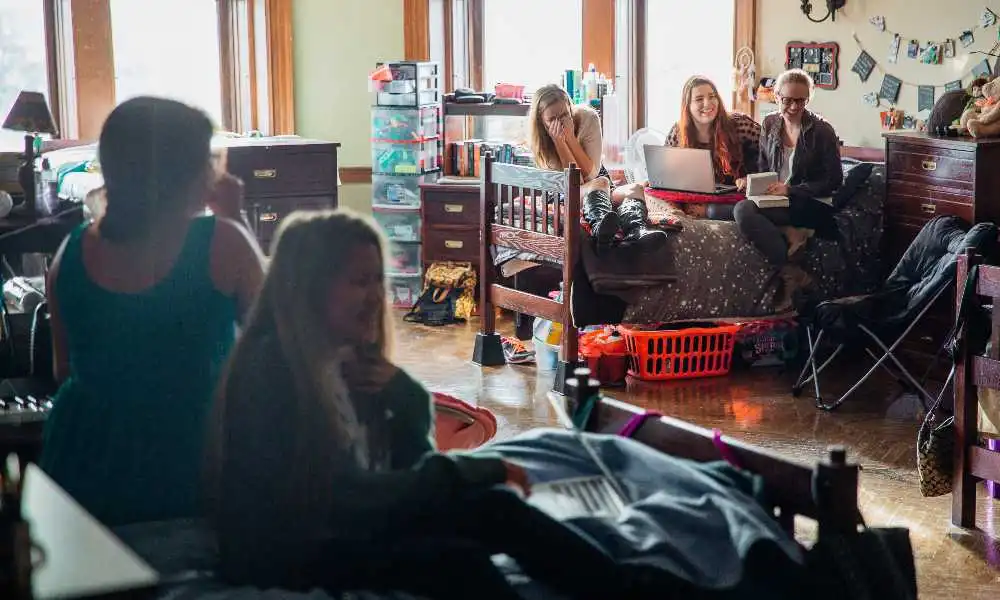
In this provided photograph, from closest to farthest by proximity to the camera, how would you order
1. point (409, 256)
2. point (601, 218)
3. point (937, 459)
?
1. point (937, 459)
2. point (601, 218)
3. point (409, 256)

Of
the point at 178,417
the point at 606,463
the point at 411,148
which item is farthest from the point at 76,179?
the point at 411,148

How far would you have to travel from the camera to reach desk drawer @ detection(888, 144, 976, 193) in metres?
5.93

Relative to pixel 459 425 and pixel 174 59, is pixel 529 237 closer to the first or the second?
pixel 459 425

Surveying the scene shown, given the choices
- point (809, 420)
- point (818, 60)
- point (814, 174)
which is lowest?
point (809, 420)

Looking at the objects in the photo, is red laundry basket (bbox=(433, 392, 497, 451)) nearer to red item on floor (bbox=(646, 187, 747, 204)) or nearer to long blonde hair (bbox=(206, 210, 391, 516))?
long blonde hair (bbox=(206, 210, 391, 516))

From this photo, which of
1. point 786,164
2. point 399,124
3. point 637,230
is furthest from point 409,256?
point 786,164

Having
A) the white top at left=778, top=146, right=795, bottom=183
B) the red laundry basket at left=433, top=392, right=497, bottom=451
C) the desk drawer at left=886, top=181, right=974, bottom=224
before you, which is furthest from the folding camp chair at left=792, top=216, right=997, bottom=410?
the red laundry basket at left=433, top=392, right=497, bottom=451

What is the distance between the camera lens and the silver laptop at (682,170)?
629cm

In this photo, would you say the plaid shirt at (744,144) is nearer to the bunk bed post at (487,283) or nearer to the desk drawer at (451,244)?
the bunk bed post at (487,283)

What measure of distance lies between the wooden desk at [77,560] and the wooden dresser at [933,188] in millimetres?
4821

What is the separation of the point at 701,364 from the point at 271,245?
14.4ft

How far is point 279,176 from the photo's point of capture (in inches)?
92.2

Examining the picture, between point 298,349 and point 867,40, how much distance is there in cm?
590

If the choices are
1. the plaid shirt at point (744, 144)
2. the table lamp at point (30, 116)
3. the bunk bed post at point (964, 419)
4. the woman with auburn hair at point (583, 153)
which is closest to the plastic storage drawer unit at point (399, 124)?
the woman with auburn hair at point (583, 153)
